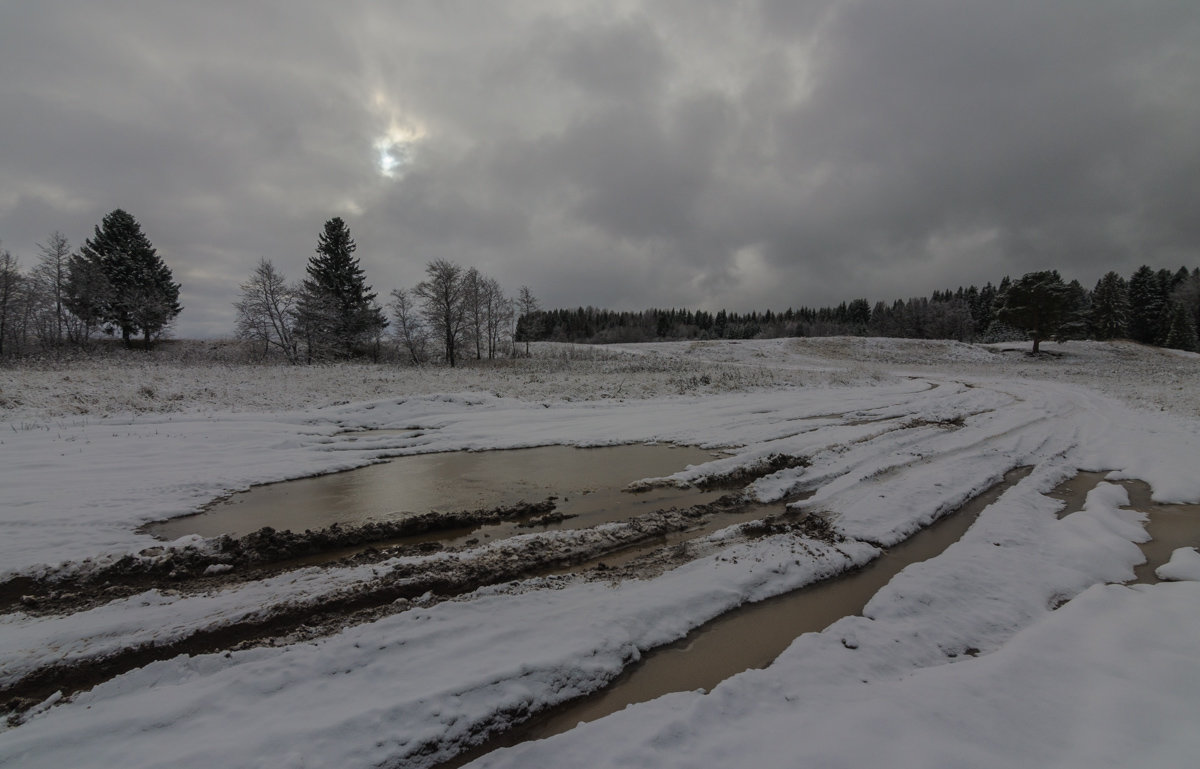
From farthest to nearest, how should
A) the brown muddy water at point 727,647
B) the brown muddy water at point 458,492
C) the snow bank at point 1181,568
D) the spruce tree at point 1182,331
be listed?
the spruce tree at point 1182,331
the brown muddy water at point 458,492
the snow bank at point 1181,568
the brown muddy water at point 727,647

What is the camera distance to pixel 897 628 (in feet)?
14.5

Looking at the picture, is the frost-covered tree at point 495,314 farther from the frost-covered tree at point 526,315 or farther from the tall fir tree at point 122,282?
the tall fir tree at point 122,282

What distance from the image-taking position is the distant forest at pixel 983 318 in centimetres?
5228

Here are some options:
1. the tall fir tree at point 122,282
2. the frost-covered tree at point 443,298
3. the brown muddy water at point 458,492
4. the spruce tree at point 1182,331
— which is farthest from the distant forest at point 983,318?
the brown muddy water at point 458,492

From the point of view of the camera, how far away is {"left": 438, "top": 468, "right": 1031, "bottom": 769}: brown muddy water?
3438 millimetres

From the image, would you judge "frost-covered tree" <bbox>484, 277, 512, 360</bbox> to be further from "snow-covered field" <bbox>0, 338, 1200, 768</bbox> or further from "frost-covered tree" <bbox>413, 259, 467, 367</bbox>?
"snow-covered field" <bbox>0, 338, 1200, 768</bbox>

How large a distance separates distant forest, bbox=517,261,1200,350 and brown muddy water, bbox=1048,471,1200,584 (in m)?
51.7

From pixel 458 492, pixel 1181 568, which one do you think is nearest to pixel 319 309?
pixel 458 492

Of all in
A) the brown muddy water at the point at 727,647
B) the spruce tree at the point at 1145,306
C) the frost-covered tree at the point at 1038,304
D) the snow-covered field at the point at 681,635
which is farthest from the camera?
the spruce tree at the point at 1145,306

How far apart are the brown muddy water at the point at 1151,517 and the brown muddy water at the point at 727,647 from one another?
2.65m

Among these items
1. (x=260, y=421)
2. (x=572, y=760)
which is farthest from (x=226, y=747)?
(x=260, y=421)

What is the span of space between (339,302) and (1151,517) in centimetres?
4625

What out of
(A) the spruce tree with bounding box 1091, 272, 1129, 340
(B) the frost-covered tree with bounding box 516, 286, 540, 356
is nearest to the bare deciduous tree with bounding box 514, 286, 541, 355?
(B) the frost-covered tree with bounding box 516, 286, 540, 356

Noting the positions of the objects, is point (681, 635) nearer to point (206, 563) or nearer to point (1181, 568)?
point (206, 563)
